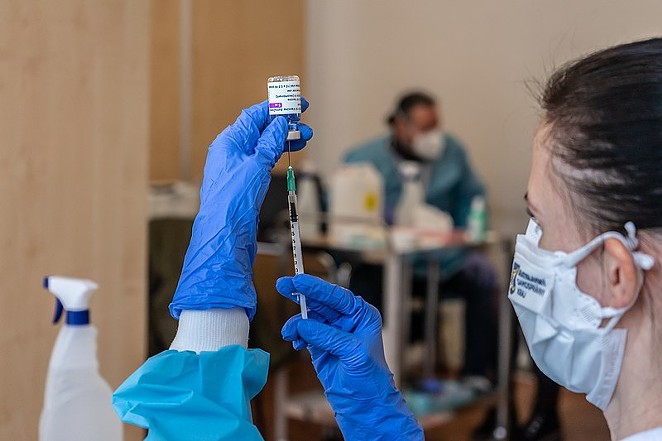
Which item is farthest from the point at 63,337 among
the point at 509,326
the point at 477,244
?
the point at 509,326

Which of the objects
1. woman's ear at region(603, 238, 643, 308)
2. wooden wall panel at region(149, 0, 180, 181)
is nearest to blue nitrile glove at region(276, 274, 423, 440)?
woman's ear at region(603, 238, 643, 308)

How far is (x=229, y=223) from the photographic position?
35.4 inches

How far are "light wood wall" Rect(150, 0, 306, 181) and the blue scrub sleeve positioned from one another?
314 centimetres

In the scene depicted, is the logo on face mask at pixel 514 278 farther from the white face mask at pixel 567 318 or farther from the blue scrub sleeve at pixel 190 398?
the blue scrub sleeve at pixel 190 398

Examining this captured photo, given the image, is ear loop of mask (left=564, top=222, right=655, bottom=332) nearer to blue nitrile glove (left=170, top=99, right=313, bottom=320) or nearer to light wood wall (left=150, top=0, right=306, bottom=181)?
blue nitrile glove (left=170, top=99, right=313, bottom=320)

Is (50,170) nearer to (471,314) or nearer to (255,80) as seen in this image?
(471,314)

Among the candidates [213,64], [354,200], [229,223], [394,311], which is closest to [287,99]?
[229,223]

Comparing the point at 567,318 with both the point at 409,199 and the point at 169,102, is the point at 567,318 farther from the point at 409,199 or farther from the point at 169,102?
the point at 169,102

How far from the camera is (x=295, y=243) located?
3.13 ft

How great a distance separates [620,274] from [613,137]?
5.6 inches

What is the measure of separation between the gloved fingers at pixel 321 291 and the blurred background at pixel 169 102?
40 centimetres

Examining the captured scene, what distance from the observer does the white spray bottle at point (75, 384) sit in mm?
1077

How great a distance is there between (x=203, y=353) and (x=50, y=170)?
0.51 meters

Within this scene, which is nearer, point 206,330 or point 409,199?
point 206,330
